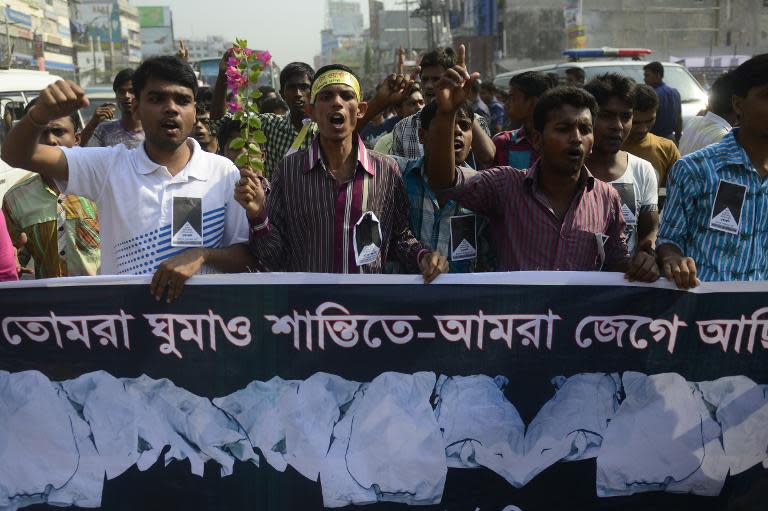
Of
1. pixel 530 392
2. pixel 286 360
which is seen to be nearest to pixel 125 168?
pixel 286 360

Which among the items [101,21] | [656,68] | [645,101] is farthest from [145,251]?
[101,21]

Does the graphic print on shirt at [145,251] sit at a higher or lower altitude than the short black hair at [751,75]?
lower

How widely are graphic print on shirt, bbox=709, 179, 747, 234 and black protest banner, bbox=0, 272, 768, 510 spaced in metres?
0.25

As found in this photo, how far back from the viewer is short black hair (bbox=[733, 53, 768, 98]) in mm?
3082

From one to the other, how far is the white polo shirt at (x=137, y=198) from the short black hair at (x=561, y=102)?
51.7 inches

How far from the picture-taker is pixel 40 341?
2.93 metres

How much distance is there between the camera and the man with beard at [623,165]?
3846 millimetres

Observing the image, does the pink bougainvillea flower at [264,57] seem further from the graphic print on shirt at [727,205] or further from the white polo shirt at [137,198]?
the graphic print on shirt at [727,205]

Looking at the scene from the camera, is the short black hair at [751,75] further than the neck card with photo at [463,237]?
No

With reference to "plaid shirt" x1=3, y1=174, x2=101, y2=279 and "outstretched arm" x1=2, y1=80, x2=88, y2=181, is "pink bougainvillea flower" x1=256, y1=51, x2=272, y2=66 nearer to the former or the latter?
"outstretched arm" x1=2, y1=80, x2=88, y2=181

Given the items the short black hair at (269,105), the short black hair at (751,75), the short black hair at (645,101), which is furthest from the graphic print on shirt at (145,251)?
the short black hair at (269,105)

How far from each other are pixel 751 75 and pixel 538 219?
958 millimetres

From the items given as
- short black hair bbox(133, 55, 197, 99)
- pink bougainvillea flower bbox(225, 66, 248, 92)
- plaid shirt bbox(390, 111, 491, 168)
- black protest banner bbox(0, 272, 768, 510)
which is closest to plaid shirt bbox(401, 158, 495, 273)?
black protest banner bbox(0, 272, 768, 510)

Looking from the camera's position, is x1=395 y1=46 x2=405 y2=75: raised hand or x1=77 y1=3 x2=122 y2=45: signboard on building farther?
x1=77 y1=3 x2=122 y2=45: signboard on building
